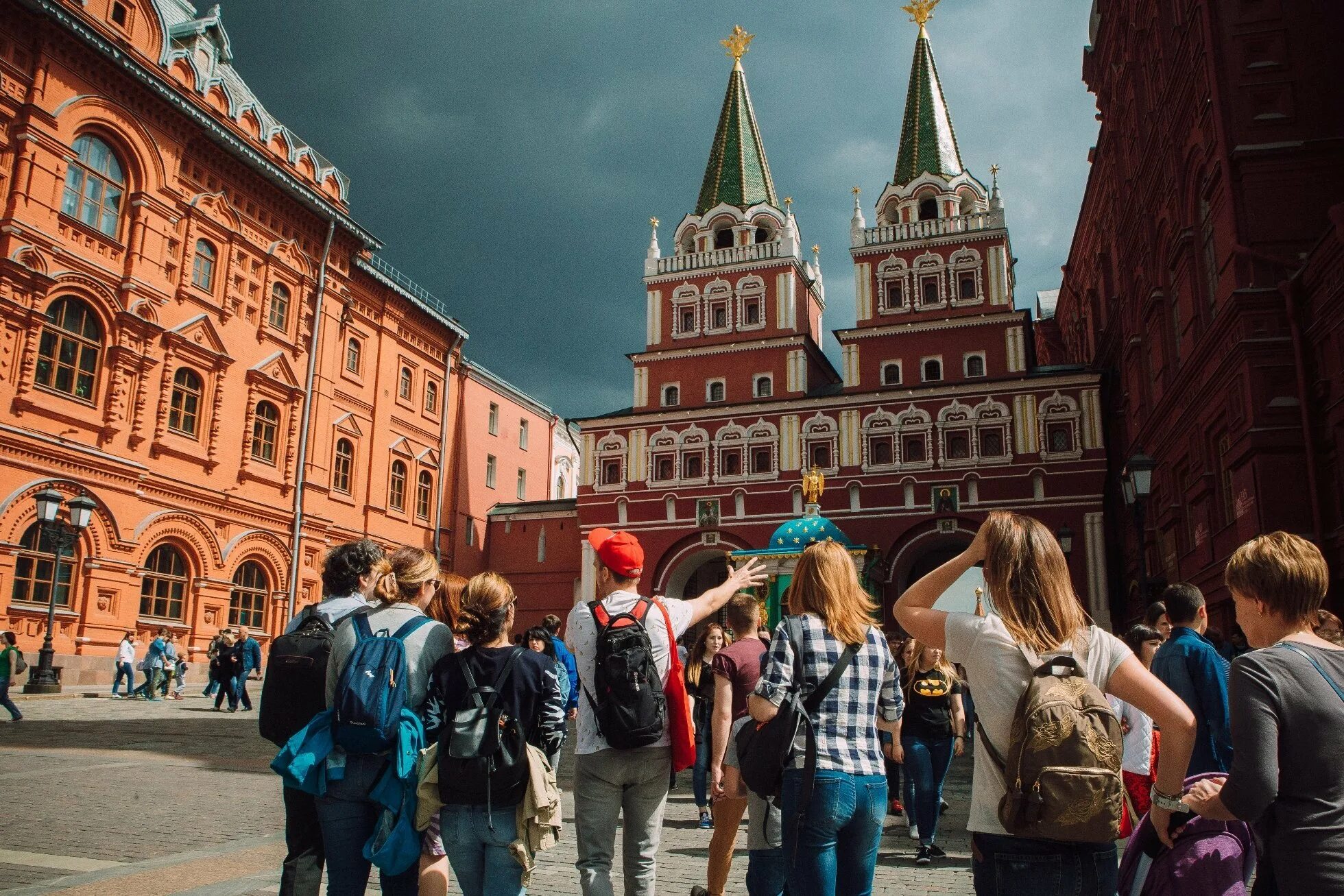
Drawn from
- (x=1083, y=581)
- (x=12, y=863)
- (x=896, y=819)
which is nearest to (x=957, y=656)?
(x=12, y=863)

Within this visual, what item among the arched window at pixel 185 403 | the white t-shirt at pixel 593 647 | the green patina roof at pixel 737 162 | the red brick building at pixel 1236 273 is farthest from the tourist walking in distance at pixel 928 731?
the green patina roof at pixel 737 162

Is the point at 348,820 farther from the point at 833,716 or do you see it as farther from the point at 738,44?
the point at 738,44

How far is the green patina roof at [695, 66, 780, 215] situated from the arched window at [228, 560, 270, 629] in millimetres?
22621

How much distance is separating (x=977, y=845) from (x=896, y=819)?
684 centimetres

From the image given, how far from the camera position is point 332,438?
3312 centimetres

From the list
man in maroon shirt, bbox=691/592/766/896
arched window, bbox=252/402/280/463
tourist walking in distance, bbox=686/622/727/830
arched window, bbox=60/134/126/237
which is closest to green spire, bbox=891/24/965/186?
arched window, bbox=252/402/280/463

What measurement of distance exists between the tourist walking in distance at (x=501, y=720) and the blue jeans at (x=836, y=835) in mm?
1074

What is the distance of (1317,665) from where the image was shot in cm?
302

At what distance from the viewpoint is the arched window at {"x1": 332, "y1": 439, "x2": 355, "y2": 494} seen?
33375mm

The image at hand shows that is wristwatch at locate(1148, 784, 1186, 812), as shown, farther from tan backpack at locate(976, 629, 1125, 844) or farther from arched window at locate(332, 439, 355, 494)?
arched window at locate(332, 439, 355, 494)

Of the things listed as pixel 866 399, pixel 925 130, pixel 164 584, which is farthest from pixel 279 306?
pixel 925 130

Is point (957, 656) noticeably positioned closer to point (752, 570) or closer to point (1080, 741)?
point (1080, 741)

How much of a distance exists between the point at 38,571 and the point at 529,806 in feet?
75.8

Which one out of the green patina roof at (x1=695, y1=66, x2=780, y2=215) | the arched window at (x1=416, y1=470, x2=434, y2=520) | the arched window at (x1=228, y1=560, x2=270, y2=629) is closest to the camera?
the arched window at (x1=228, y1=560, x2=270, y2=629)
